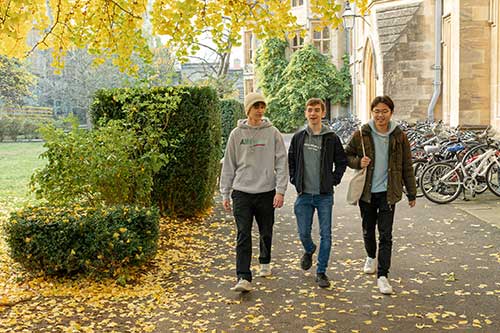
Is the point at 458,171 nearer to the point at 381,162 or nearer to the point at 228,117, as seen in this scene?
the point at 381,162

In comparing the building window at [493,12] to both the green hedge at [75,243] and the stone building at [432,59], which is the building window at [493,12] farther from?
the green hedge at [75,243]

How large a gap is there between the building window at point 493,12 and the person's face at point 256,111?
33.7ft

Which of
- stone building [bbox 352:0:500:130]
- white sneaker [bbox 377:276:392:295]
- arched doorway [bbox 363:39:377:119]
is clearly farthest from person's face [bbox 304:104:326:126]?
arched doorway [bbox 363:39:377:119]

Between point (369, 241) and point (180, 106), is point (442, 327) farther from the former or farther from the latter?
point (180, 106)

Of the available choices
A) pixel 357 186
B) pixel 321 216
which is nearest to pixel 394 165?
pixel 357 186

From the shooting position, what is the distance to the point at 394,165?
514 cm

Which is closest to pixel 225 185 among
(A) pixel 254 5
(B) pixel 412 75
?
(A) pixel 254 5

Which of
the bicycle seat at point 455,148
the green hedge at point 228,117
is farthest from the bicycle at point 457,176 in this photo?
the green hedge at point 228,117

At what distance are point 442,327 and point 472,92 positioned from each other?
11.3m

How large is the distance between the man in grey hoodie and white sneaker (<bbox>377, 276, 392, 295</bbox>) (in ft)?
3.54

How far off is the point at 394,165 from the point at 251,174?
1249 mm

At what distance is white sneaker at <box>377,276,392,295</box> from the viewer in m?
5.00

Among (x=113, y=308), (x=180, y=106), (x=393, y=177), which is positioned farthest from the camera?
(x=180, y=106)

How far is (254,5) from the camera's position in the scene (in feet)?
25.5
